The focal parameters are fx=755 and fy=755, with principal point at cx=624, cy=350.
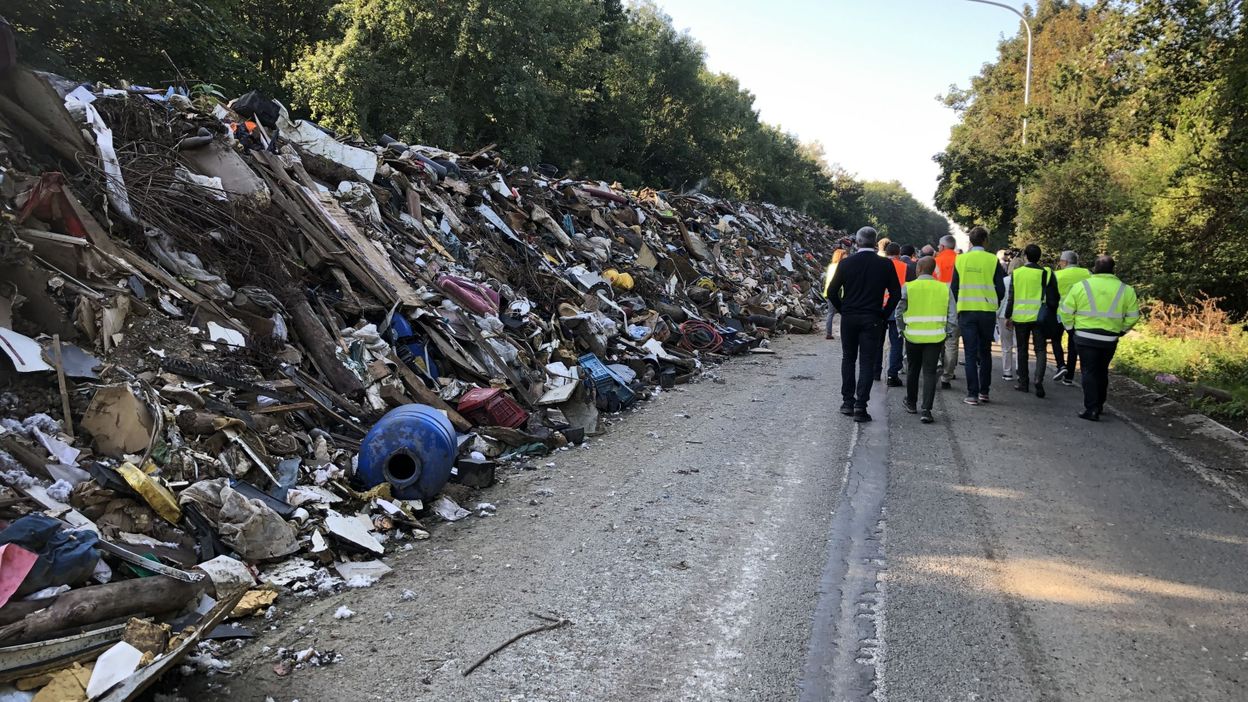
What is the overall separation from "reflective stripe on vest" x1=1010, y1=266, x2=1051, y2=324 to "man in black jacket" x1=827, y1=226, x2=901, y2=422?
2.35m

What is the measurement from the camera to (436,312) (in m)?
7.83

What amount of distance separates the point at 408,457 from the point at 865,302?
478 cm

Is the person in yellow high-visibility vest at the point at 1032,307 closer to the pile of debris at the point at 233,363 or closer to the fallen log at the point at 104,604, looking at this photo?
the pile of debris at the point at 233,363

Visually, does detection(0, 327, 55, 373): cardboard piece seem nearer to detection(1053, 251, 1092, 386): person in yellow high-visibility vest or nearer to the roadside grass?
detection(1053, 251, 1092, 386): person in yellow high-visibility vest

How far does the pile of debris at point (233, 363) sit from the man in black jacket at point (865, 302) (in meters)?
2.58

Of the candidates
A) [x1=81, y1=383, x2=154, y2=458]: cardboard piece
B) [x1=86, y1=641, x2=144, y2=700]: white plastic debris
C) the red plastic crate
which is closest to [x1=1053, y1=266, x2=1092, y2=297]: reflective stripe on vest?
the red plastic crate

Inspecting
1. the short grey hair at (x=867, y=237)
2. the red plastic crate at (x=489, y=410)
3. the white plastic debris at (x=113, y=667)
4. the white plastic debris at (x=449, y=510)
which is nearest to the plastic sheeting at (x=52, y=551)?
the white plastic debris at (x=113, y=667)

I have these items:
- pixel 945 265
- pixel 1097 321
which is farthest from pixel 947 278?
pixel 1097 321

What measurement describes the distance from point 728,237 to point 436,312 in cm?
1413

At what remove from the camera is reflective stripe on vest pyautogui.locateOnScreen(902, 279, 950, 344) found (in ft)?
25.0

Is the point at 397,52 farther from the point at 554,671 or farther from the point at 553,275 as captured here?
the point at 554,671

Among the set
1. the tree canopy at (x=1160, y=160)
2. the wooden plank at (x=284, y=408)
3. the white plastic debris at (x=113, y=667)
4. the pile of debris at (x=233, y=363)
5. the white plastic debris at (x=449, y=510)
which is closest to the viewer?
the white plastic debris at (x=113, y=667)

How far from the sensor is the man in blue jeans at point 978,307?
8.62 m

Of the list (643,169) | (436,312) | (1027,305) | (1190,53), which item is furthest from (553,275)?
(643,169)
